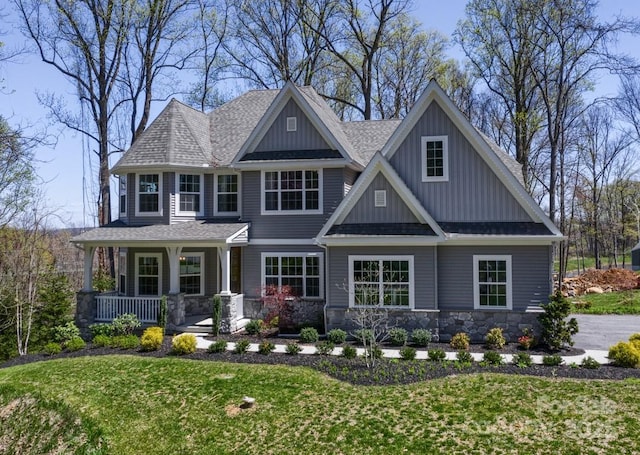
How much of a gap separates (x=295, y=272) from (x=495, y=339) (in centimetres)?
758

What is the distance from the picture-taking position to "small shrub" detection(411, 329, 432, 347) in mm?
13586

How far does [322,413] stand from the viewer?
9.09 meters

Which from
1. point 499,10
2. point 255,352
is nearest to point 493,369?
point 255,352

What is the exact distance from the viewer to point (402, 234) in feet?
46.9

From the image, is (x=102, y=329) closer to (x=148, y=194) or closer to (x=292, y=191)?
(x=148, y=194)

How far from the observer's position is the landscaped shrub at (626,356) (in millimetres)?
11148

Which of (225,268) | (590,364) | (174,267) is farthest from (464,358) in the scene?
(174,267)

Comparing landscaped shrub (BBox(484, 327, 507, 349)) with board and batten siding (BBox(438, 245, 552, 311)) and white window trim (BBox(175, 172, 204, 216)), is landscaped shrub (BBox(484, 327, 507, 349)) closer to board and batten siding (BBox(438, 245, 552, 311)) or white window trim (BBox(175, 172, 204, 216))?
board and batten siding (BBox(438, 245, 552, 311))

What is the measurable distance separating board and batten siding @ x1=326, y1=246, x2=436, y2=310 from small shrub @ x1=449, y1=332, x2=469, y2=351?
4.01ft

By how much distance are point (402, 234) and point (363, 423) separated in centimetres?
694

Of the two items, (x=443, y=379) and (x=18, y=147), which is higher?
(x=18, y=147)

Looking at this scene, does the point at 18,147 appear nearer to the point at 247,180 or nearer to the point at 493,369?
the point at 247,180

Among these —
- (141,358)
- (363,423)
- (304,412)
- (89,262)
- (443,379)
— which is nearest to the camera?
(363,423)

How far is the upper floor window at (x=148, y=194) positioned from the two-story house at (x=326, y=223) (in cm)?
5
